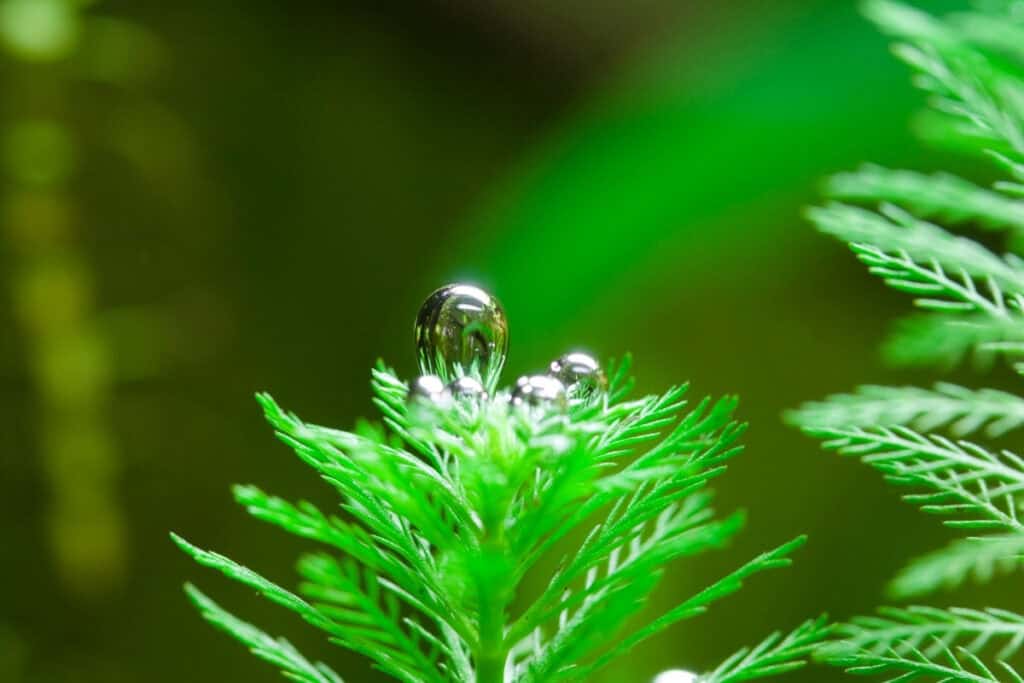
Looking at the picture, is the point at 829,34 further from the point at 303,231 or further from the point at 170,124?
the point at 170,124

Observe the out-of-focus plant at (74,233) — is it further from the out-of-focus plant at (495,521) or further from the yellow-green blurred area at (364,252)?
the out-of-focus plant at (495,521)

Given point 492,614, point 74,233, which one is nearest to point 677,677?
point 492,614

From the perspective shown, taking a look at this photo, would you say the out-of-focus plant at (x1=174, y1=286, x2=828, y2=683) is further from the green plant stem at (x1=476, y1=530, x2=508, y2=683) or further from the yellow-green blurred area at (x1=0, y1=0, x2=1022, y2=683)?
the yellow-green blurred area at (x1=0, y1=0, x2=1022, y2=683)

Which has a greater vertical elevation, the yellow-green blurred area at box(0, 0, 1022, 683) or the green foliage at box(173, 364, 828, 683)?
the yellow-green blurred area at box(0, 0, 1022, 683)

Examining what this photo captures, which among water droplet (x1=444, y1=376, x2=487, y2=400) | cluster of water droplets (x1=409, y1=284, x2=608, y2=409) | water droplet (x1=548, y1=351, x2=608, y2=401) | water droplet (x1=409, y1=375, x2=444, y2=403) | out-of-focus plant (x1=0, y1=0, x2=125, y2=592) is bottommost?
water droplet (x1=409, y1=375, x2=444, y2=403)

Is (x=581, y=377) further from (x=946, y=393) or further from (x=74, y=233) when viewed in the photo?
(x=74, y=233)

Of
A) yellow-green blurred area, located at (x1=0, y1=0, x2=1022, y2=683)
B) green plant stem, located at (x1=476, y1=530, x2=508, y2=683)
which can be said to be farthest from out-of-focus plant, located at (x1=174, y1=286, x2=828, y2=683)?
yellow-green blurred area, located at (x1=0, y1=0, x2=1022, y2=683)

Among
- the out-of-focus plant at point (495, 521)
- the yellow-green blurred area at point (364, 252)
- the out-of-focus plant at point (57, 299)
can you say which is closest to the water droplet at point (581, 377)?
the out-of-focus plant at point (495, 521)
